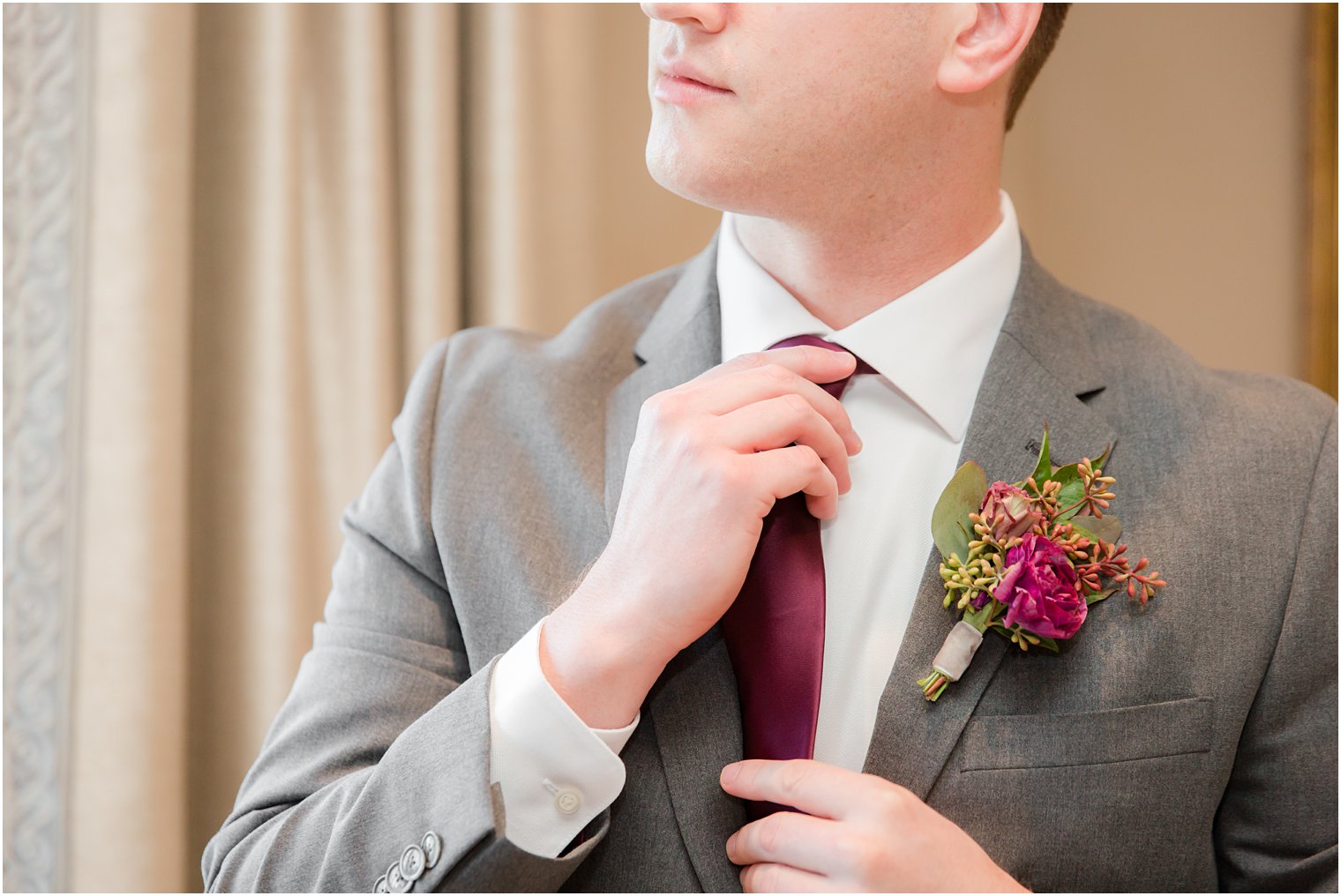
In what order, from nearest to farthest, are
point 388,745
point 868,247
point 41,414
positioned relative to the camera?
point 388,745 < point 868,247 < point 41,414

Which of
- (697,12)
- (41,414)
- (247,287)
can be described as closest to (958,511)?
(697,12)

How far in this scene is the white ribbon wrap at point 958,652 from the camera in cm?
121

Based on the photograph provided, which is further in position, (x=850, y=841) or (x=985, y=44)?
(x=985, y=44)

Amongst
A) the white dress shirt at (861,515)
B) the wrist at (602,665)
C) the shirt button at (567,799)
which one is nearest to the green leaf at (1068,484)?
the white dress shirt at (861,515)

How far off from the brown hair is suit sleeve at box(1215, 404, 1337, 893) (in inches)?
23.7

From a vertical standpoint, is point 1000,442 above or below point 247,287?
below

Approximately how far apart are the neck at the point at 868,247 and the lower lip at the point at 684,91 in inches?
7.3

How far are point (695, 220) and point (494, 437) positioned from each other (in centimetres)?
84

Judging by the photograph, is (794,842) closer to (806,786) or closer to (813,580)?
(806,786)

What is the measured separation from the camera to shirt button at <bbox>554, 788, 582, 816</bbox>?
114 cm

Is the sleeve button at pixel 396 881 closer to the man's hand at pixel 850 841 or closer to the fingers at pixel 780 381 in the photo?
the man's hand at pixel 850 841

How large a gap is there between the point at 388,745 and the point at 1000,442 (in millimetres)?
781

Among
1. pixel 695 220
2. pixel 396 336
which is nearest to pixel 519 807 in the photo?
pixel 396 336

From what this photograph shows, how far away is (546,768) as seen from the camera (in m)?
1.14
